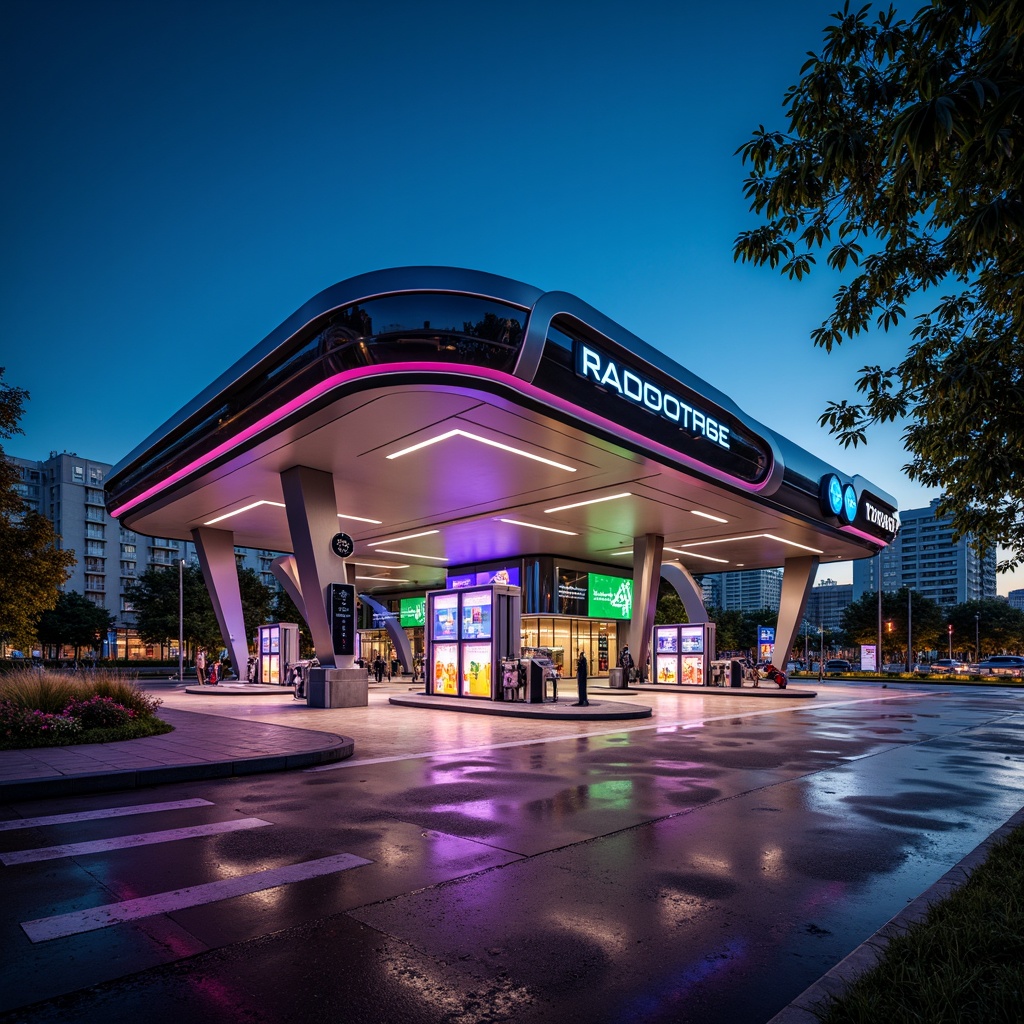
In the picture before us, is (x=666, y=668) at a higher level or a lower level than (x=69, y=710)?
lower

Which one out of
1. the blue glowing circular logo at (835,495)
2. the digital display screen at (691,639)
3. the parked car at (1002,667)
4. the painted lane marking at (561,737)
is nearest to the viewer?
the painted lane marking at (561,737)

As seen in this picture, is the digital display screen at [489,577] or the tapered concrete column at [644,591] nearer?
the tapered concrete column at [644,591]

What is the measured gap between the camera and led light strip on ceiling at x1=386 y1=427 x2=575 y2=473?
1825cm

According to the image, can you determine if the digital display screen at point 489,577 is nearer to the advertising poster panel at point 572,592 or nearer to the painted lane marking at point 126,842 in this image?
the advertising poster panel at point 572,592

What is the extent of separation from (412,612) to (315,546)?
117ft

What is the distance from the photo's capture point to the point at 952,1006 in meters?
3.05

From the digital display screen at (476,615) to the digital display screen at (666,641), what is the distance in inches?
618

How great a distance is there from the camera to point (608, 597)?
46.5 metres

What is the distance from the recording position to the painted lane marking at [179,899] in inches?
176

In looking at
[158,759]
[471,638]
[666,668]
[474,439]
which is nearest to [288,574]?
[471,638]

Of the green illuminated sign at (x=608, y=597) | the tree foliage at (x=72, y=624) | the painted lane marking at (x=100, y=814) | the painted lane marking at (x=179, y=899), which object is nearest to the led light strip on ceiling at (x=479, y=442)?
the painted lane marking at (x=100, y=814)

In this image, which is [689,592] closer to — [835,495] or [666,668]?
[666,668]

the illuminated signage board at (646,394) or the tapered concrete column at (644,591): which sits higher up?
the illuminated signage board at (646,394)

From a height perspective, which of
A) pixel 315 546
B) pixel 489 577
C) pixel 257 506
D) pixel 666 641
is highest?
pixel 257 506
